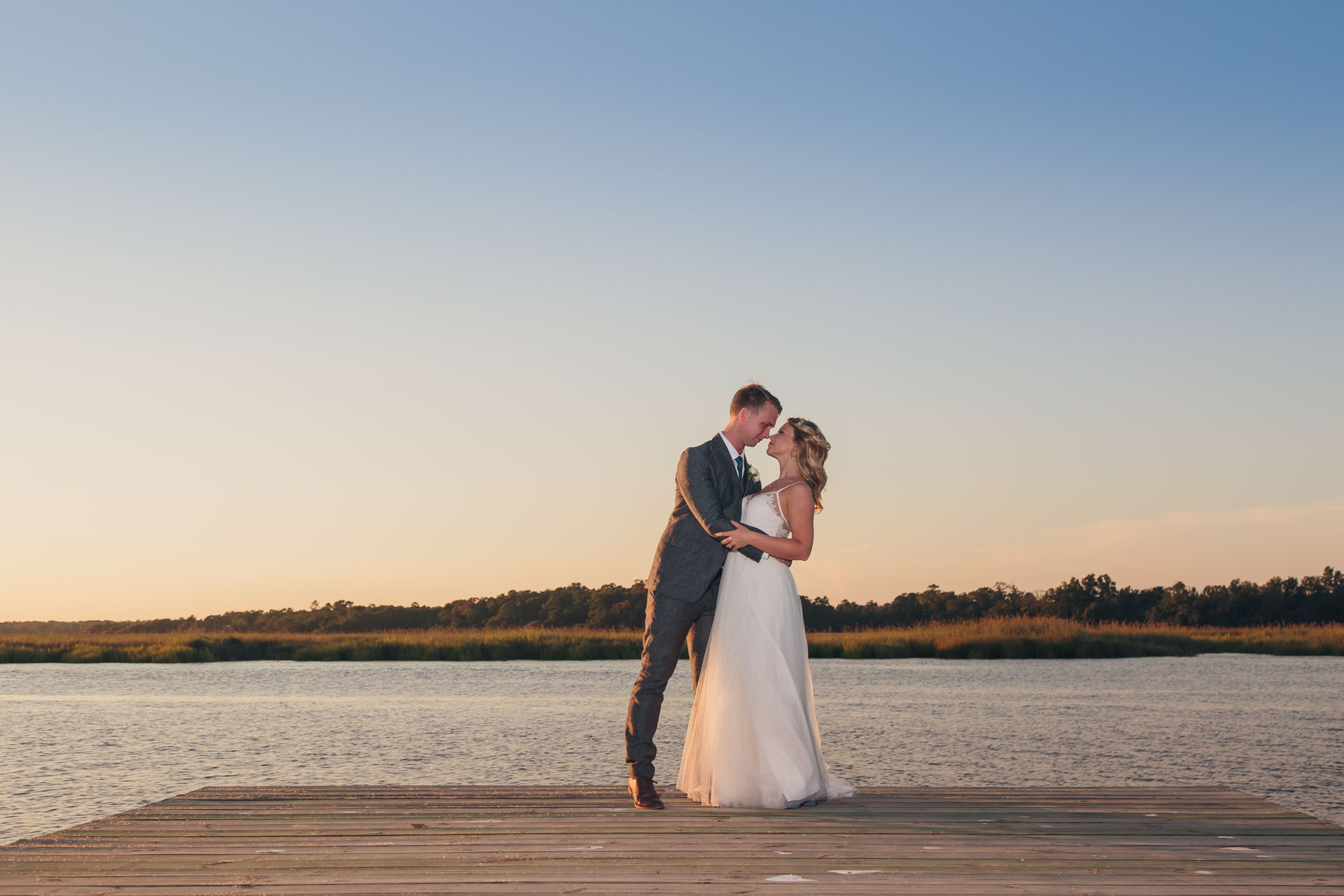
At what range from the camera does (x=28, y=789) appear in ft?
35.8

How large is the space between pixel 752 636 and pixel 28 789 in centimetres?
903

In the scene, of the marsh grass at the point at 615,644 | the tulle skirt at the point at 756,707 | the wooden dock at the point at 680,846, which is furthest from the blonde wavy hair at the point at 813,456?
the marsh grass at the point at 615,644

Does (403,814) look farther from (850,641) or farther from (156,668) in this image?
(156,668)

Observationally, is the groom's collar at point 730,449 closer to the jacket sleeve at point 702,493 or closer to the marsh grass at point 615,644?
the jacket sleeve at point 702,493

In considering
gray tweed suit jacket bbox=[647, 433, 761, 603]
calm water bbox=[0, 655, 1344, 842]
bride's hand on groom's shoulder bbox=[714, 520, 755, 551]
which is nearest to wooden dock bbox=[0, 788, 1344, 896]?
gray tweed suit jacket bbox=[647, 433, 761, 603]

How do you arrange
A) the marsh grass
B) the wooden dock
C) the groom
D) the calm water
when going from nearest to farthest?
the wooden dock, the groom, the calm water, the marsh grass

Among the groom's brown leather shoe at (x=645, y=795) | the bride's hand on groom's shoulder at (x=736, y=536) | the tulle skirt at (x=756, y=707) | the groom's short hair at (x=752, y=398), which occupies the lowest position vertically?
the groom's brown leather shoe at (x=645, y=795)

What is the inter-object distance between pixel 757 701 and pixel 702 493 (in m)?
1.11

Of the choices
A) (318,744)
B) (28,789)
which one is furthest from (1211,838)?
(318,744)

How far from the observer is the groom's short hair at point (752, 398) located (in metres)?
5.71

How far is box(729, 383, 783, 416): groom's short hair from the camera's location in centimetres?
571

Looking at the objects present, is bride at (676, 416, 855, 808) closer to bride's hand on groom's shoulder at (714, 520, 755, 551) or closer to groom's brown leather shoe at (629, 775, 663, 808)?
bride's hand on groom's shoulder at (714, 520, 755, 551)

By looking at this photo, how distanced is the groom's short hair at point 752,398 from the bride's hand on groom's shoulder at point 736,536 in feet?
2.05

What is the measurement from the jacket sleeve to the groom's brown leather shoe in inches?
49.6
